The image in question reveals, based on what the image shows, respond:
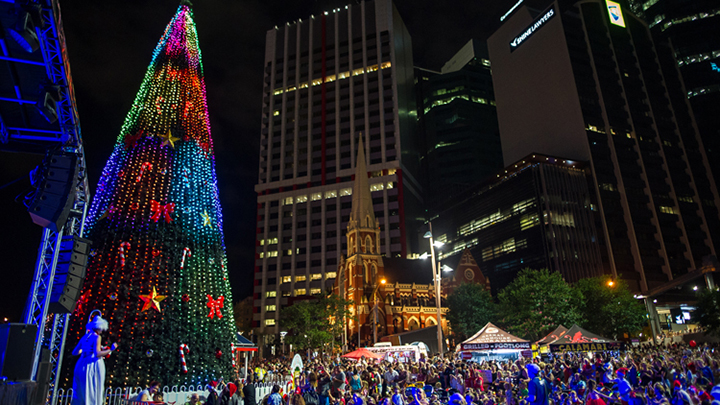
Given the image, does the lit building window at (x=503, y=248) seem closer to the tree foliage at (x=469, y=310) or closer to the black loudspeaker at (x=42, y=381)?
the tree foliage at (x=469, y=310)

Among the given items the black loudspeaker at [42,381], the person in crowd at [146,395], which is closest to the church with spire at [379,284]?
the person in crowd at [146,395]

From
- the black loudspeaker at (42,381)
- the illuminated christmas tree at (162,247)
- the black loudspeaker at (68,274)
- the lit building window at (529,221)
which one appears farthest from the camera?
the lit building window at (529,221)

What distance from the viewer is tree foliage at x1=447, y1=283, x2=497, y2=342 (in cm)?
5566

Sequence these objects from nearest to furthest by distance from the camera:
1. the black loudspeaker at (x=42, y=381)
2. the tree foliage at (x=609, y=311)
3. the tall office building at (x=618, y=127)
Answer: the black loudspeaker at (x=42, y=381) < the tree foliage at (x=609, y=311) < the tall office building at (x=618, y=127)

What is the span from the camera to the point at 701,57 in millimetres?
107000

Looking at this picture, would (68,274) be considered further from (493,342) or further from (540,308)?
(540,308)

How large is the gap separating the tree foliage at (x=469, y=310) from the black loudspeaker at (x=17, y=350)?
174 feet

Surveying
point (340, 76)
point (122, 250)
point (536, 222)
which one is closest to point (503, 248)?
point (536, 222)

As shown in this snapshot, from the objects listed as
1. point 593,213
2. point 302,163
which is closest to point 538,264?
point 593,213

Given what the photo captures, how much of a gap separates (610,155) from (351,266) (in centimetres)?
6302

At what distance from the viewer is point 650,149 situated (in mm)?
97812

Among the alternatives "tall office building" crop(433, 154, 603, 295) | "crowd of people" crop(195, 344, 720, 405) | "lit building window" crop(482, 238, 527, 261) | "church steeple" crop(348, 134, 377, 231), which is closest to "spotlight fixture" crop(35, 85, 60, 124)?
"crowd of people" crop(195, 344, 720, 405)

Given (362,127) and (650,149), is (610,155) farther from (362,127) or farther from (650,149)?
(362,127)

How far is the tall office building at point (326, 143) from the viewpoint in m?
101
